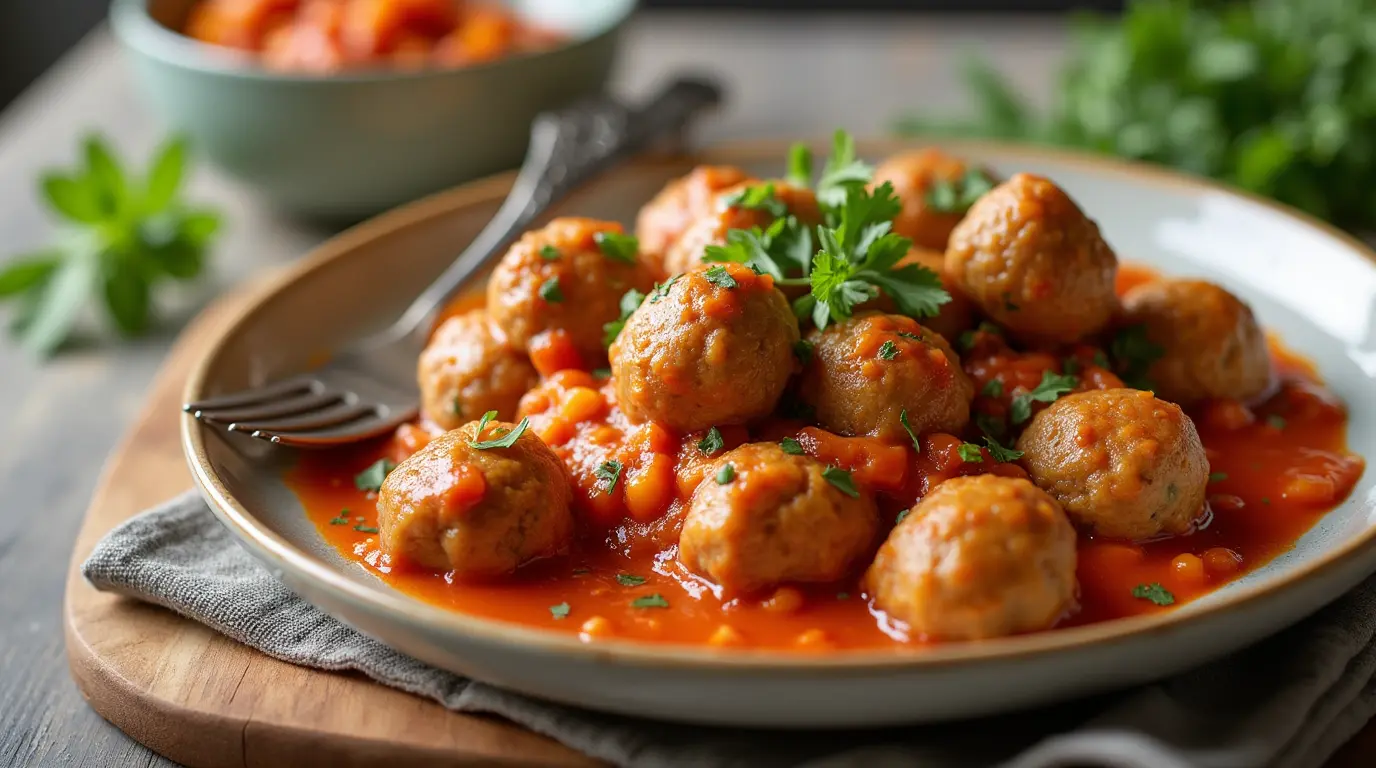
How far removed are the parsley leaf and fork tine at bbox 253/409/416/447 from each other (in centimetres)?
147

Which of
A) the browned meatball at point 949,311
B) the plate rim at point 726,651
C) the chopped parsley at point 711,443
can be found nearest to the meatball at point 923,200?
the browned meatball at point 949,311

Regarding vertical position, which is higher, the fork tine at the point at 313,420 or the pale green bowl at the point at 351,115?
the pale green bowl at the point at 351,115

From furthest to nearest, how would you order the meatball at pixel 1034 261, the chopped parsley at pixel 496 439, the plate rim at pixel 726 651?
the meatball at pixel 1034 261, the chopped parsley at pixel 496 439, the plate rim at pixel 726 651

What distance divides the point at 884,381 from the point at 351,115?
146 inches

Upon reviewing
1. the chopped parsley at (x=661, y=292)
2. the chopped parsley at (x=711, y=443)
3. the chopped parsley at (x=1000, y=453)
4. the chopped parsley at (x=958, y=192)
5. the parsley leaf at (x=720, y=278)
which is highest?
the parsley leaf at (x=720, y=278)

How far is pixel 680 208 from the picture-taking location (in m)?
5.00

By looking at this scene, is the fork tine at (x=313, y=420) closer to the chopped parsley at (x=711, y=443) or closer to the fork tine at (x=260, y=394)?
the fork tine at (x=260, y=394)

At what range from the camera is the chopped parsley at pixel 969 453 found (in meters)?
3.81

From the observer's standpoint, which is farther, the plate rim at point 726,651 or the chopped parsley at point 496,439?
the chopped parsley at point 496,439

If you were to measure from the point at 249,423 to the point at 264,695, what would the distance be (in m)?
1.09

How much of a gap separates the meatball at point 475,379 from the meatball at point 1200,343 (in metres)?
2.09

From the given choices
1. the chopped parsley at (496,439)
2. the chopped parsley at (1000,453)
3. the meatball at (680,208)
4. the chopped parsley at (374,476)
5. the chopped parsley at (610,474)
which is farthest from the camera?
the meatball at (680,208)

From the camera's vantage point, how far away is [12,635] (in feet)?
13.9

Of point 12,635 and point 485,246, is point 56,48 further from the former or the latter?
point 12,635
